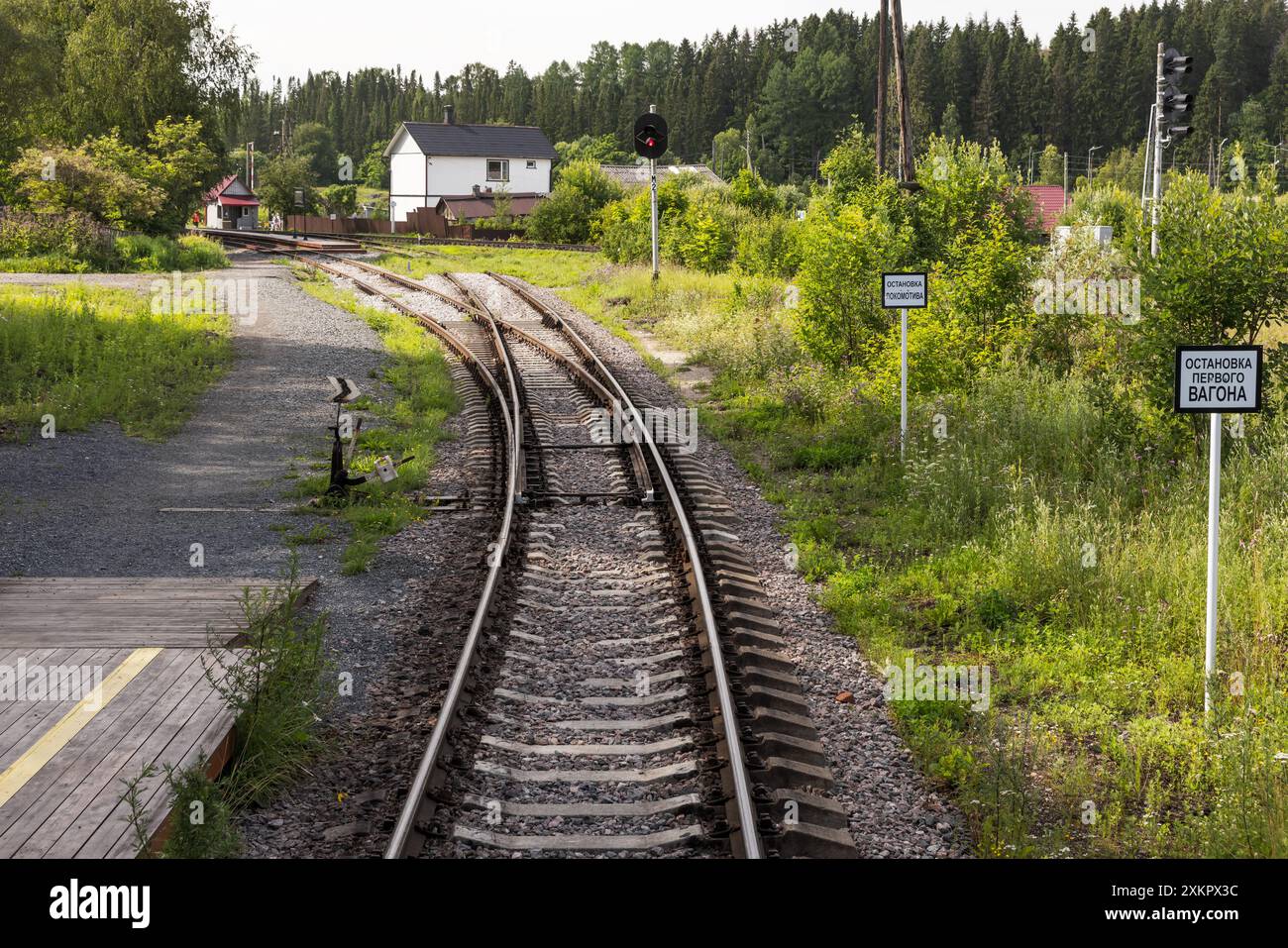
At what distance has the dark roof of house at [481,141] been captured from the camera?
8525 cm

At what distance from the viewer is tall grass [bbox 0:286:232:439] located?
16.5m

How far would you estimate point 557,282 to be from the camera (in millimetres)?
36594

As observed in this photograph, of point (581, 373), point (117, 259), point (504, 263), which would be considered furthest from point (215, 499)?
point (504, 263)

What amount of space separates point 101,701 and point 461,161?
3276 inches

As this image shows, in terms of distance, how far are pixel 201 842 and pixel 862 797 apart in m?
3.28

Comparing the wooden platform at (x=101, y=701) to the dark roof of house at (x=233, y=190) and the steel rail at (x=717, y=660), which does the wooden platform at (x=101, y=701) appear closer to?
the steel rail at (x=717, y=660)

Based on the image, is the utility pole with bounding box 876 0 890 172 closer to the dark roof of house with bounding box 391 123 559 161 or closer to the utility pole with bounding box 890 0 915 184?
the utility pole with bounding box 890 0 915 184

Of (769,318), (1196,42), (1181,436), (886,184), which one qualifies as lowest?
(1181,436)

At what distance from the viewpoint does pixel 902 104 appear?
25781 mm

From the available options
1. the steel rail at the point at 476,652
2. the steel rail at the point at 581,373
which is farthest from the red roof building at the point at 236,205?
the steel rail at the point at 476,652
